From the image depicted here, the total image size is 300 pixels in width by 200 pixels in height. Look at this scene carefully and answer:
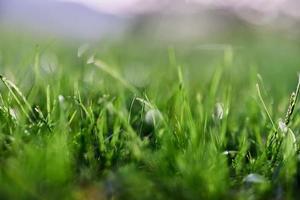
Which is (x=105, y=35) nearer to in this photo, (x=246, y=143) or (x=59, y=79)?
(x=59, y=79)

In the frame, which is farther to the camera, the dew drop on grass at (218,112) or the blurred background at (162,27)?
the blurred background at (162,27)

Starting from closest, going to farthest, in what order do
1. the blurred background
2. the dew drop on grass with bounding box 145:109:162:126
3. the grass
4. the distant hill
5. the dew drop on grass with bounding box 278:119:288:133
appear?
the grass, the dew drop on grass with bounding box 278:119:288:133, the dew drop on grass with bounding box 145:109:162:126, the blurred background, the distant hill

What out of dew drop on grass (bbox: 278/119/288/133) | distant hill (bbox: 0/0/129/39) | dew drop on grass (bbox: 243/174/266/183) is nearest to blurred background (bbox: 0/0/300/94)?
distant hill (bbox: 0/0/129/39)

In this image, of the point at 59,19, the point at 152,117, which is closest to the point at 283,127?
the point at 152,117

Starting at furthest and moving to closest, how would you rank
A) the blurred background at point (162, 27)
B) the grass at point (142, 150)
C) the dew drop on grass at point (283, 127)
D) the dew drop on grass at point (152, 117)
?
the blurred background at point (162, 27) < the dew drop on grass at point (152, 117) < the dew drop on grass at point (283, 127) < the grass at point (142, 150)

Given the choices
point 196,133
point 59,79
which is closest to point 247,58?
point 59,79

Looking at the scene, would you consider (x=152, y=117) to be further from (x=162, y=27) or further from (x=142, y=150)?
(x=162, y=27)

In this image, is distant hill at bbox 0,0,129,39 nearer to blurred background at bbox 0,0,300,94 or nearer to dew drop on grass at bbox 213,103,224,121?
blurred background at bbox 0,0,300,94

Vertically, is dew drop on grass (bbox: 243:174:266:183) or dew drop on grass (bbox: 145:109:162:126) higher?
dew drop on grass (bbox: 145:109:162:126)

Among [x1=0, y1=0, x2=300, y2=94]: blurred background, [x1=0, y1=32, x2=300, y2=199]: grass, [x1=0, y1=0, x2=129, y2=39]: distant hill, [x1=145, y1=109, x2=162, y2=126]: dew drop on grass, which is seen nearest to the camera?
[x1=0, y1=32, x2=300, y2=199]: grass

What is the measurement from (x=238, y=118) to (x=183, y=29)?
2.95m

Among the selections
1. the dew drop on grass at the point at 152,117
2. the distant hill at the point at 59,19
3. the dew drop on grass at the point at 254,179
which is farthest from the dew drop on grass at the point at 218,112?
the distant hill at the point at 59,19

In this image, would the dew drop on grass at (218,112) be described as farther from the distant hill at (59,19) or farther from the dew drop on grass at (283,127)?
the distant hill at (59,19)

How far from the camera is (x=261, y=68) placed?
11.9ft
